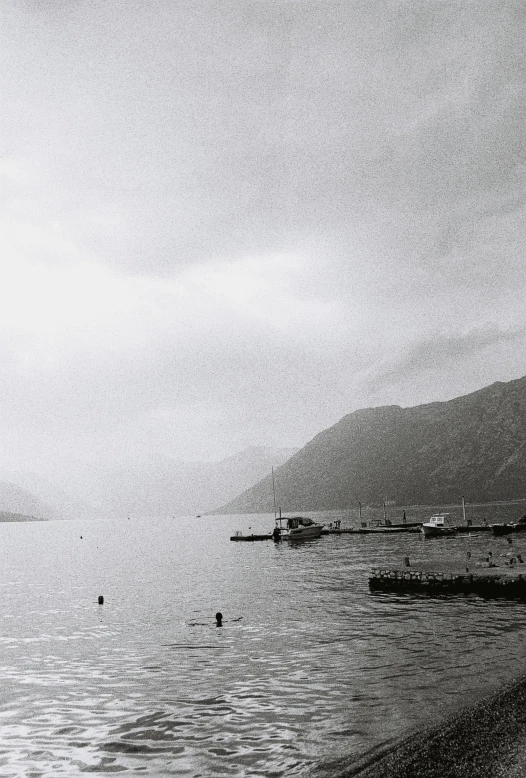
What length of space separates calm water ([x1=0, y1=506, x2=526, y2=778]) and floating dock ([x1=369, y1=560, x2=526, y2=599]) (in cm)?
290

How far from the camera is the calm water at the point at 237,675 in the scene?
24.9 m

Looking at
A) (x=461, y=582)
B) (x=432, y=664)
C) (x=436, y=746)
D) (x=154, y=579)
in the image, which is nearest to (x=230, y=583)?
(x=154, y=579)

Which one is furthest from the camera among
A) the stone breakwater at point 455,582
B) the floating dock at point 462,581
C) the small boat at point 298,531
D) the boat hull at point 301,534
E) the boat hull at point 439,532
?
the small boat at point 298,531

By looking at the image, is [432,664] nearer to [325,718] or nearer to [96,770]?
[325,718]

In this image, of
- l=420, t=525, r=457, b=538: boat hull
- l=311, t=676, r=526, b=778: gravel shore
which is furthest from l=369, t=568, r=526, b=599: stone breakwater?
l=420, t=525, r=457, b=538: boat hull

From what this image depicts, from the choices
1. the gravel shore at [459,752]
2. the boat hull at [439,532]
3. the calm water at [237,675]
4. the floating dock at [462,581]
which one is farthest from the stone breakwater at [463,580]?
the boat hull at [439,532]

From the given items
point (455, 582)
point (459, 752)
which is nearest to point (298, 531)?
point (455, 582)

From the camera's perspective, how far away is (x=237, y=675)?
3512 cm

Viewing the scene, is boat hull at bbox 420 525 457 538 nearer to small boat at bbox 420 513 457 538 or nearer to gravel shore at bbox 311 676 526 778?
small boat at bbox 420 513 457 538

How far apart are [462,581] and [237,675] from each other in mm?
30567

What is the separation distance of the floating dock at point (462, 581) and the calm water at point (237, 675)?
9.51ft

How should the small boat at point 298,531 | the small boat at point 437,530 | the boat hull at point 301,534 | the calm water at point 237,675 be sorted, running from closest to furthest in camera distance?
the calm water at point 237,675 → the small boat at point 437,530 → the boat hull at point 301,534 → the small boat at point 298,531

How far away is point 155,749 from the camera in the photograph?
82.0 feet

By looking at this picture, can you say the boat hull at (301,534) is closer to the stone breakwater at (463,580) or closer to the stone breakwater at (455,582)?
the stone breakwater at (463,580)
